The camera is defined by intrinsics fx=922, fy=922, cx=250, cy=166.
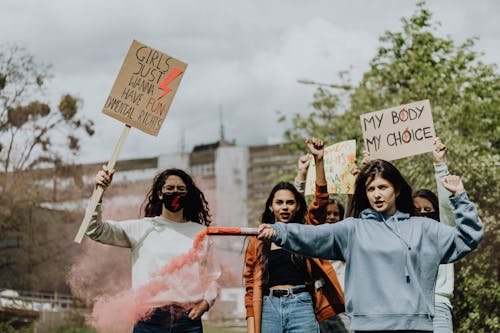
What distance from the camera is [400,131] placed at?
7410mm

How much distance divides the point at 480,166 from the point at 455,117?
471 centimetres

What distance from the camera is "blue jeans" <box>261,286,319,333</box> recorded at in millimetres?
6238

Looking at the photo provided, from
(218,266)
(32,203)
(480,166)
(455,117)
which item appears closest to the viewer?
(218,266)

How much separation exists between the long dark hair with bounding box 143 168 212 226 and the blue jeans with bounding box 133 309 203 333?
83 centimetres

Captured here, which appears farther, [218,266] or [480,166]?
[480,166]

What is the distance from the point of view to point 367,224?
511 cm

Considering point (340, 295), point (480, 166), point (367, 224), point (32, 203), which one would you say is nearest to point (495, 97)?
point (480, 166)

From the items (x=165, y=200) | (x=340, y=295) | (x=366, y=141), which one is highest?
(x=366, y=141)

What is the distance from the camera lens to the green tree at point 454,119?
12.8m

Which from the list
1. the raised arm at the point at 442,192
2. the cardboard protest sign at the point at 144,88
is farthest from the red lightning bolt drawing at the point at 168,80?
the raised arm at the point at 442,192

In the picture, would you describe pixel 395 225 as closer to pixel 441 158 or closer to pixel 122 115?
pixel 441 158

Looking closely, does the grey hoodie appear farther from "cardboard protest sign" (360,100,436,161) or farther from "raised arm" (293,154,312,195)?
"cardboard protest sign" (360,100,436,161)

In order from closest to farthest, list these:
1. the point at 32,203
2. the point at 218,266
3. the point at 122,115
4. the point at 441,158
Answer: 1. the point at 441,158
2. the point at 218,266
3. the point at 122,115
4. the point at 32,203

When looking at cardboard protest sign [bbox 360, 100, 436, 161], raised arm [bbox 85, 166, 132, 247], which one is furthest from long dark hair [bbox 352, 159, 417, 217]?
cardboard protest sign [bbox 360, 100, 436, 161]
